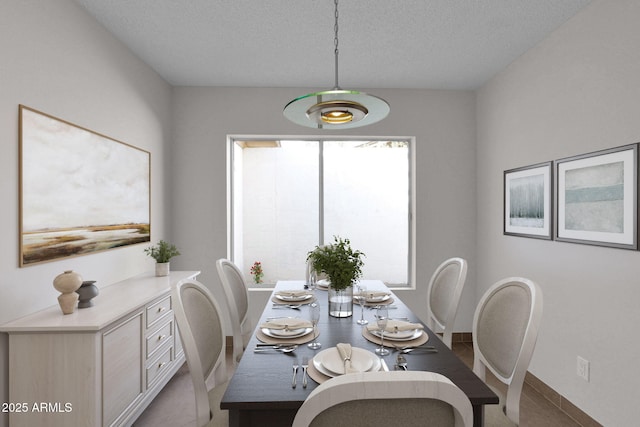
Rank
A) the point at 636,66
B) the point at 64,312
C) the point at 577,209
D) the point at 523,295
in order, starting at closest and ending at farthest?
the point at 523,295 → the point at 64,312 → the point at 636,66 → the point at 577,209

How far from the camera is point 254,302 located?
366 centimetres

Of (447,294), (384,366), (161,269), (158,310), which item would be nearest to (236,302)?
(158,310)

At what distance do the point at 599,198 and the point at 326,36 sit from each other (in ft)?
6.88

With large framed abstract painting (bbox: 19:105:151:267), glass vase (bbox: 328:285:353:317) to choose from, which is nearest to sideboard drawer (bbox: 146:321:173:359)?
large framed abstract painting (bbox: 19:105:151:267)

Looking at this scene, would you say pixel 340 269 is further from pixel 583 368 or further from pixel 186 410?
pixel 583 368

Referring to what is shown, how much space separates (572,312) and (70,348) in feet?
9.71

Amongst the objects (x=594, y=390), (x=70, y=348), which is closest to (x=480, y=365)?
(x=594, y=390)

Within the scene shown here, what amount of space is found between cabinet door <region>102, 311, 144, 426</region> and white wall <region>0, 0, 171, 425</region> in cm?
42

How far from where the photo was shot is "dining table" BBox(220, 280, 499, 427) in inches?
42.4

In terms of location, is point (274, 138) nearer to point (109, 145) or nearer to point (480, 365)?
point (109, 145)

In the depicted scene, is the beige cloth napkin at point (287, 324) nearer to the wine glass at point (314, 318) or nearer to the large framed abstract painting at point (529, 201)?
the wine glass at point (314, 318)

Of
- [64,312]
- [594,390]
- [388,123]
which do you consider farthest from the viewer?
[388,123]

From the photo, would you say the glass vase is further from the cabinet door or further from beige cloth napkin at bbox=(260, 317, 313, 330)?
the cabinet door

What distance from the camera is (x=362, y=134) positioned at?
363 centimetres
